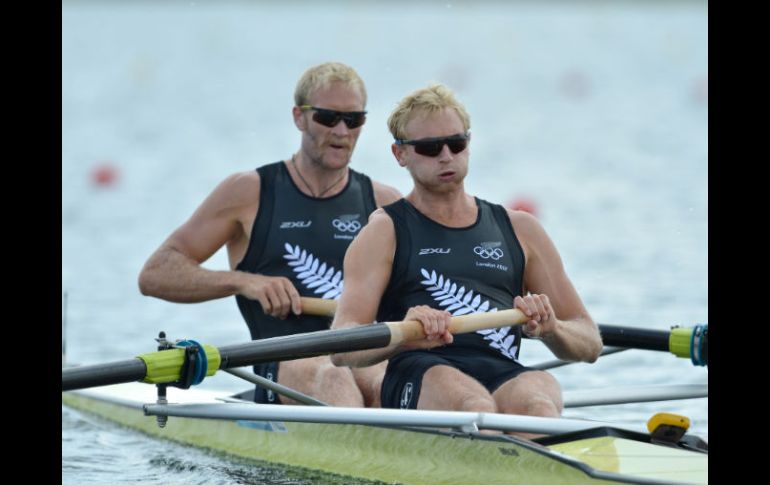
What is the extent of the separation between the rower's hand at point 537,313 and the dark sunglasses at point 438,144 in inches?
27.3

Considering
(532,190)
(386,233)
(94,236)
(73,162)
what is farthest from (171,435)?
(73,162)

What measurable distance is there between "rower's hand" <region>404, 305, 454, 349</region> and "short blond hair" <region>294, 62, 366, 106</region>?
182cm

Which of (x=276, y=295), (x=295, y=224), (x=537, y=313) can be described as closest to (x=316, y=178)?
(x=295, y=224)

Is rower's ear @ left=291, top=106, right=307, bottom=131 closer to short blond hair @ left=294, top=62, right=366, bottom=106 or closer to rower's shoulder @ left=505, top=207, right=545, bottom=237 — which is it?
short blond hair @ left=294, top=62, right=366, bottom=106

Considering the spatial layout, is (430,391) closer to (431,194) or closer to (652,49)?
(431,194)

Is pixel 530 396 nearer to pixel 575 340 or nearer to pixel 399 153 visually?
pixel 575 340

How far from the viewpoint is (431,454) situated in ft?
17.7

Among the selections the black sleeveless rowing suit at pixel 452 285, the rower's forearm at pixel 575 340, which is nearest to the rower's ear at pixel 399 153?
the black sleeveless rowing suit at pixel 452 285

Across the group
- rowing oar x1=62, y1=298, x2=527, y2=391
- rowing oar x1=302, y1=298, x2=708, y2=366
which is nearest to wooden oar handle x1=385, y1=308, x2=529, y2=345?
rowing oar x1=62, y1=298, x2=527, y2=391

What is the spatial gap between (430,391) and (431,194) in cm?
87

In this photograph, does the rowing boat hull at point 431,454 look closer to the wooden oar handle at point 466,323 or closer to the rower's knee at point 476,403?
the rower's knee at point 476,403

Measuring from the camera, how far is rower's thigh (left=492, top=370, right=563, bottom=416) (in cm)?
534

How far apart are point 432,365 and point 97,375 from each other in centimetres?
137

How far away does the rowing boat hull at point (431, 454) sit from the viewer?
4.72m
